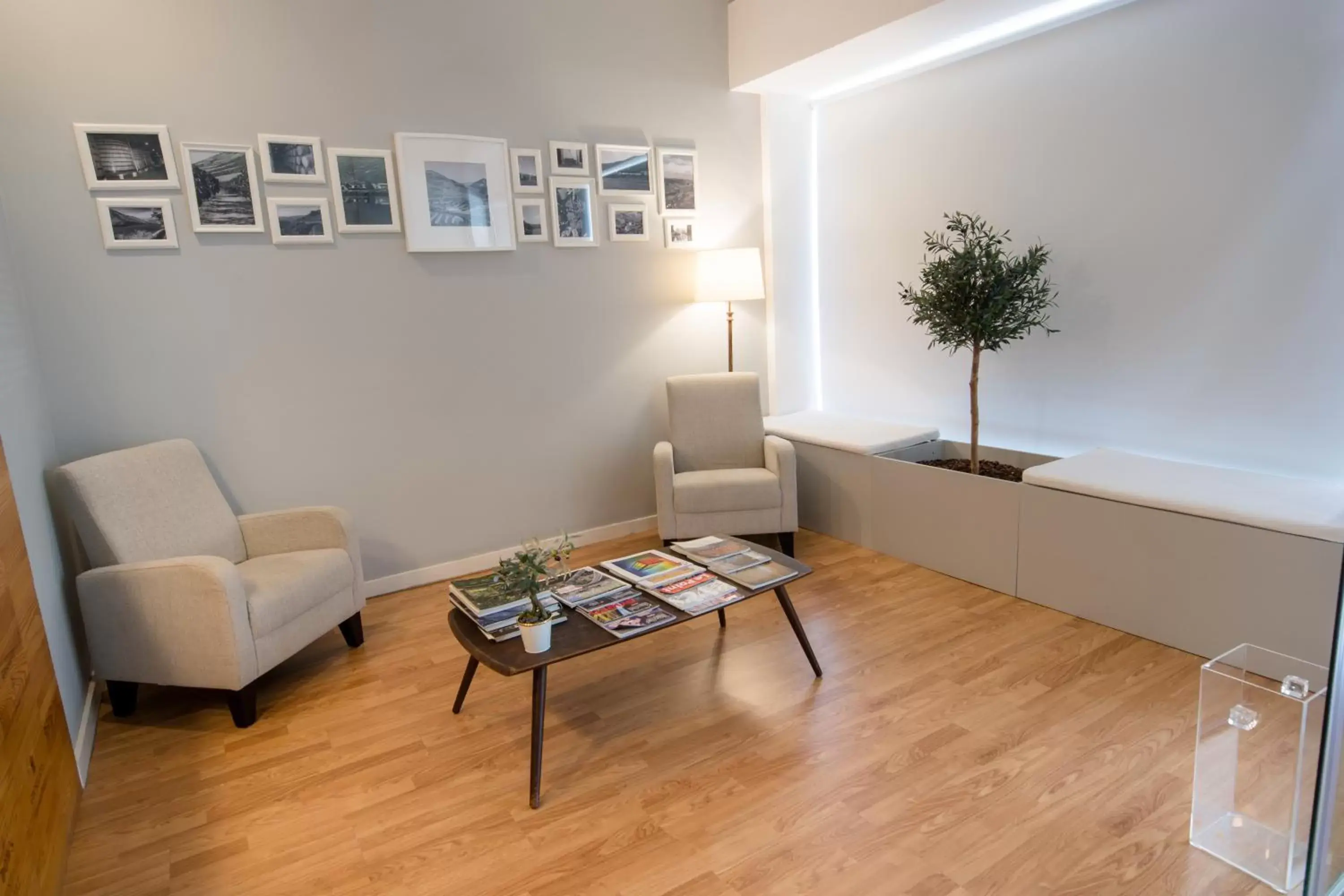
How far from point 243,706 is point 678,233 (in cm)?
307

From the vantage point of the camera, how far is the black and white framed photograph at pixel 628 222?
4105mm

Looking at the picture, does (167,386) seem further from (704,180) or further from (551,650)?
(704,180)

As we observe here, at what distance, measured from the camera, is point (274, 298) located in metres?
Result: 3.31

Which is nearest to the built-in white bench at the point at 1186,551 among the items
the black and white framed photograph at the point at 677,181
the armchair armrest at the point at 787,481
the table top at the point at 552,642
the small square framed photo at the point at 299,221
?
the armchair armrest at the point at 787,481

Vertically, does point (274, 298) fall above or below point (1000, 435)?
above

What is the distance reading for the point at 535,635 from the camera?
215 centimetres

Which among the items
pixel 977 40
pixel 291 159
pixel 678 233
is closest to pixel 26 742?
pixel 291 159

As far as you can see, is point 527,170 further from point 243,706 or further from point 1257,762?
point 1257,762

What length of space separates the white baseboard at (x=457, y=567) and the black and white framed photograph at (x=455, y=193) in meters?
1.51

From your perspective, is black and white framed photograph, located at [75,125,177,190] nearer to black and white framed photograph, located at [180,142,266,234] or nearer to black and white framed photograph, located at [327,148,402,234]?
black and white framed photograph, located at [180,142,266,234]

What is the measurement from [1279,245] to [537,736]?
127 inches

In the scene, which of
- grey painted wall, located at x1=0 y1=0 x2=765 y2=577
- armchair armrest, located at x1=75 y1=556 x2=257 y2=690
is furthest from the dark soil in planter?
armchair armrest, located at x1=75 y1=556 x2=257 y2=690

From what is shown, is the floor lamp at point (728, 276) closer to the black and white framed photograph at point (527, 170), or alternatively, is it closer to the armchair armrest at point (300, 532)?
the black and white framed photograph at point (527, 170)

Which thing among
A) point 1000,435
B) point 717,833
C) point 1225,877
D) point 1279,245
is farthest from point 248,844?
point 1279,245
